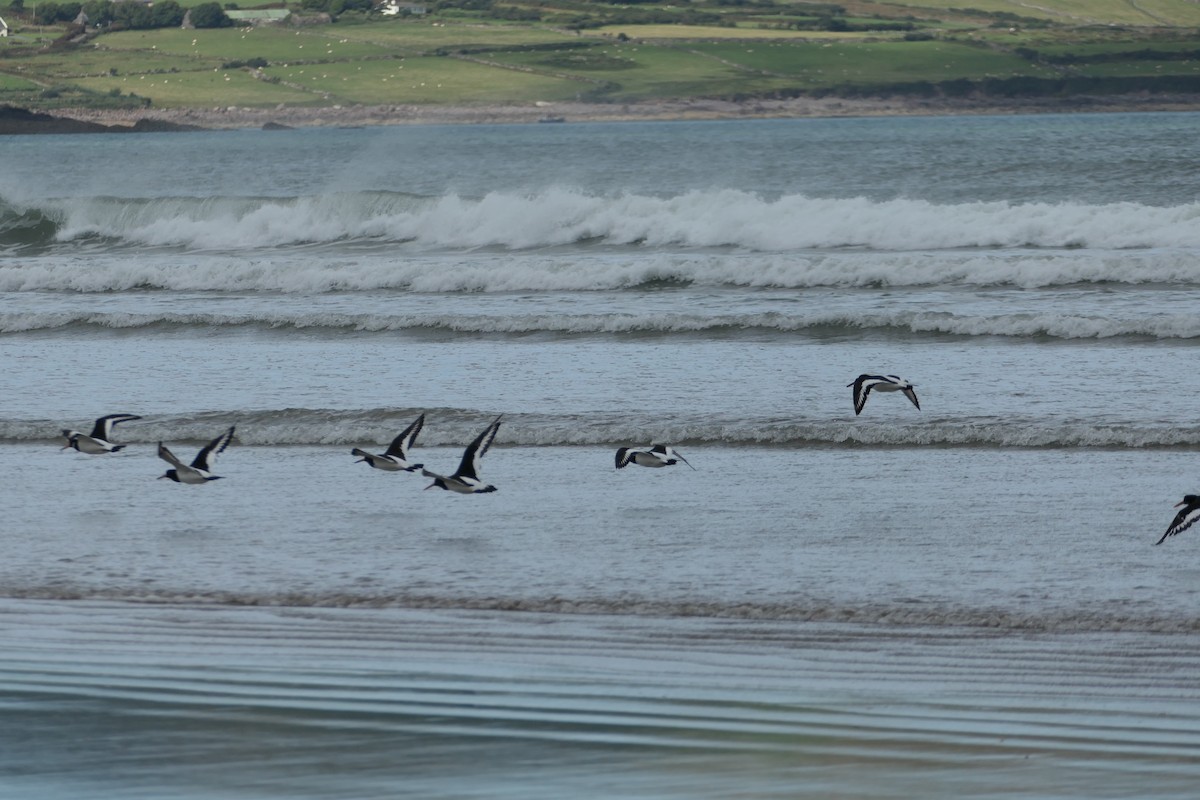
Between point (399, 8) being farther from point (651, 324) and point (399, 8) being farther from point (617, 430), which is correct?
point (617, 430)

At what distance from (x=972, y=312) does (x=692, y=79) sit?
357 feet

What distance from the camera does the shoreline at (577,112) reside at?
117m

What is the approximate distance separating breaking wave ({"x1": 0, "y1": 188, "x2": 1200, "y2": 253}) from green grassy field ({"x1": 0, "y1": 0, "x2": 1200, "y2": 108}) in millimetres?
83492

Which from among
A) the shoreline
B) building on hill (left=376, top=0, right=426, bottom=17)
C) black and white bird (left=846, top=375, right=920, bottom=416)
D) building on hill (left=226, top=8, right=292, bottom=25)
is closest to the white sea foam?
black and white bird (left=846, top=375, right=920, bottom=416)

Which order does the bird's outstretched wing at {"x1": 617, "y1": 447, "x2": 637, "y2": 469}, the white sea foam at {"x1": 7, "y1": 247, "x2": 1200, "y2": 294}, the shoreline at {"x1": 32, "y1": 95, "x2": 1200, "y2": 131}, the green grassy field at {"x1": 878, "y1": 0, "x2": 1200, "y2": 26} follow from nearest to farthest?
1. the bird's outstretched wing at {"x1": 617, "y1": 447, "x2": 637, "y2": 469}
2. the white sea foam at {"x1": 7, "y1": 247, "x2": 1200, "y2": 294}
3. the shoreline at {"x1": 32, "y1": 95, "x2": 1200, "y2": 131}
4. the green grassy field at {"x1": 878, "y1": 0, "x2": 1200, "y2": 26}

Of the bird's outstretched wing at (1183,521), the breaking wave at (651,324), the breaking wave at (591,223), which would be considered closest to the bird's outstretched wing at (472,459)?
the bird's outstretched wing at (1183,521)

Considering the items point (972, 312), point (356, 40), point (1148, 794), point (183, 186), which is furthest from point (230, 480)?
point (356, 40)

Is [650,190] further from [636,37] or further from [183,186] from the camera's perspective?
[636,37]

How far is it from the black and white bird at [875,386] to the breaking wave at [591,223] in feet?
49.8

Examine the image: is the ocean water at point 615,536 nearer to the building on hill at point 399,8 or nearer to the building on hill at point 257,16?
the building on hill at point 257,16

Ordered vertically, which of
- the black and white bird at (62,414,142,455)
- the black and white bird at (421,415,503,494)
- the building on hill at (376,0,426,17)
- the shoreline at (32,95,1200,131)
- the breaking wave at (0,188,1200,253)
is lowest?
the shoreline at (32,95,1200,131)

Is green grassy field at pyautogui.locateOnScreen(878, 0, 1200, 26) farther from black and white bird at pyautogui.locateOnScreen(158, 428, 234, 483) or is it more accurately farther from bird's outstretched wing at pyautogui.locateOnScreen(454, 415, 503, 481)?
black and white bird at pyautogui.locateOnScreen(158, 428, 234, 483)

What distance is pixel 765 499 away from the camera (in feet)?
35.5

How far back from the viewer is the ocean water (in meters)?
6.57
